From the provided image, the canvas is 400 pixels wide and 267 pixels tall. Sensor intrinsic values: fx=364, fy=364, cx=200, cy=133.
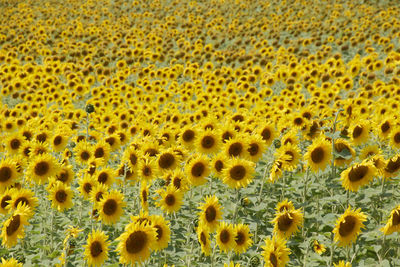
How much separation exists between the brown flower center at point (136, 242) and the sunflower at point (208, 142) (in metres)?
2.56

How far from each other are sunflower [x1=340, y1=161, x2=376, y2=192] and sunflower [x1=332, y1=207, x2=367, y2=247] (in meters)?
0.67

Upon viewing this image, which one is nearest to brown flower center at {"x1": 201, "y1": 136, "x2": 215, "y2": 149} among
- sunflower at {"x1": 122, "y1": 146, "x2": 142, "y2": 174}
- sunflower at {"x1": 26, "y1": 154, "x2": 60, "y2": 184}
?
sunflower at {"x1": 122, "y1": 146, "x2": 142, "y2": 174}

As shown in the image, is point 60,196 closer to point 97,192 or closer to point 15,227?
point 97,192

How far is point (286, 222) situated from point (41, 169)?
3.75m

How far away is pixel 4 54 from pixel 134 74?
8.35m

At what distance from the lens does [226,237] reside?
421cm

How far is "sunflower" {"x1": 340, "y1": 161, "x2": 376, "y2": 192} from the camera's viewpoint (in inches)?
181

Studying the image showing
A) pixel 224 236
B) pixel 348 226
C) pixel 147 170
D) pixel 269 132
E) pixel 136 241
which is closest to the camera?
pixel 136 241

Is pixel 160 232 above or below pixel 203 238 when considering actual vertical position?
above

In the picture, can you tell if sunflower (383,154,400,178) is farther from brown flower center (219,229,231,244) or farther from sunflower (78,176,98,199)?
sunflower (78,176,98,199)

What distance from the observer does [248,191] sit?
18.4ft

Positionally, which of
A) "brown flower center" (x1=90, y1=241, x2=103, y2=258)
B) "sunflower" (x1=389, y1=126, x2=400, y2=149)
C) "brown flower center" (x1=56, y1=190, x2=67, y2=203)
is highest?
"brown flower center" (x1=90, y1=241, x2=103, y2=258)

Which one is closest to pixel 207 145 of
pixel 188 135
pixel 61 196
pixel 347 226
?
pixel 188 135

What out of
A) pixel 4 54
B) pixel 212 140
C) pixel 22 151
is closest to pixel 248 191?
pixel 212 140
